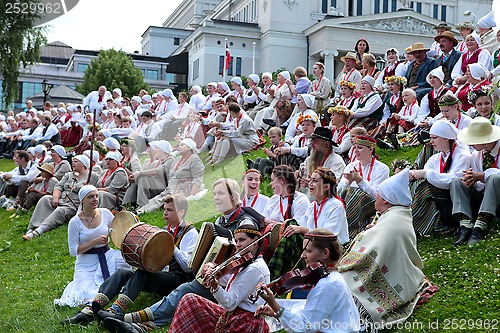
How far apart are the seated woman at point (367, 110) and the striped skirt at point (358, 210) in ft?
14.2

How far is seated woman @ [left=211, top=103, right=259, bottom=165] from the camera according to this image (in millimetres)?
14844

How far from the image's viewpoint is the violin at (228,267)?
5.38 meters

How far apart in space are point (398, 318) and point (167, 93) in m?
16.8

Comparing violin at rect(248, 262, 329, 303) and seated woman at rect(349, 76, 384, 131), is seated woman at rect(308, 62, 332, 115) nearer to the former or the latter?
seated woman at rect(349, 76, 384, 131)

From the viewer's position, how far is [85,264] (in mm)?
8359

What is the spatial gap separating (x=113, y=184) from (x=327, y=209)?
20.9 ft

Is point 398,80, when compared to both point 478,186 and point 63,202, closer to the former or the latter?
point 478,186

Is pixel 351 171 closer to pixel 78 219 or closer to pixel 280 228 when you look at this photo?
pixel 280 228

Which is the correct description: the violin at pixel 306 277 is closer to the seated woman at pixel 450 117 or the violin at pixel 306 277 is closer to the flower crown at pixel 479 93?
the seated woman at pixel 450 117

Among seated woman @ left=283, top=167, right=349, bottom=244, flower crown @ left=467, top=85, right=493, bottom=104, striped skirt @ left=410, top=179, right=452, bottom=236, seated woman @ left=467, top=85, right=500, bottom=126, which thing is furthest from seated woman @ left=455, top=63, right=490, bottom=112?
seated woman @ left=283, top=167, right=349, bottom=244

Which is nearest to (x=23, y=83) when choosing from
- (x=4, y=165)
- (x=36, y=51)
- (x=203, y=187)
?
(x=36, y=51)

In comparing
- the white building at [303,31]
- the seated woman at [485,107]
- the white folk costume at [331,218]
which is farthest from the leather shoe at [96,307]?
the white building at [303,31]

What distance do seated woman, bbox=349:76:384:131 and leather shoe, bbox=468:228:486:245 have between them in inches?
202

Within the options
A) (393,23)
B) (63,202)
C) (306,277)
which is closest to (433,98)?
(63,202)
